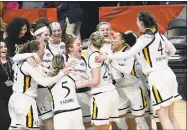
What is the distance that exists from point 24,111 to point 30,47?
70 cm

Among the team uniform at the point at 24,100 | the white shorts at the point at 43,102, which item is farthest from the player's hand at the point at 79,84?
the white shorts at the point at 43,102

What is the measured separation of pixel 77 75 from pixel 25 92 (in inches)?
23.9

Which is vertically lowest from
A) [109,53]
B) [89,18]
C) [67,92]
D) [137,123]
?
[137,123]

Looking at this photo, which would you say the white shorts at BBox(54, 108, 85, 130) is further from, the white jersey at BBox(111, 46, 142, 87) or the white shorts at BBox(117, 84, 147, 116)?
the white shorts at BBox(117, 84, 147, 116)

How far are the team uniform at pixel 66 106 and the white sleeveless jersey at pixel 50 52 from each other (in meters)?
0.78

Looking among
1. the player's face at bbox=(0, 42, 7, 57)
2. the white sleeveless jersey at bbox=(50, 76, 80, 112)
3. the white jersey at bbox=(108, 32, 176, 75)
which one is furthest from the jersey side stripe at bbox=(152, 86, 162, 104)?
the player's face at bbox=(0, 42, 7, 57)

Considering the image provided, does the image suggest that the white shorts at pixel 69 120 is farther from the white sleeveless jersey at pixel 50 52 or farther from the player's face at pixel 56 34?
the player's face at pixel 56 34

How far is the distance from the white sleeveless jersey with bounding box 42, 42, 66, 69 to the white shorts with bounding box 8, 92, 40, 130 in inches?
24.0

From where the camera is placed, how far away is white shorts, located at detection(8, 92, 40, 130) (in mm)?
5492

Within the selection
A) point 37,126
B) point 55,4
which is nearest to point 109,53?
point 37,126

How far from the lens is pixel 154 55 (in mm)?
5855

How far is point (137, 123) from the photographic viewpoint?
6.40 meters

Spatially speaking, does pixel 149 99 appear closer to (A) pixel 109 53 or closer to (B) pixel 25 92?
(A) pixel 109 53

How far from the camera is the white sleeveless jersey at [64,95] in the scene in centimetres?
519
